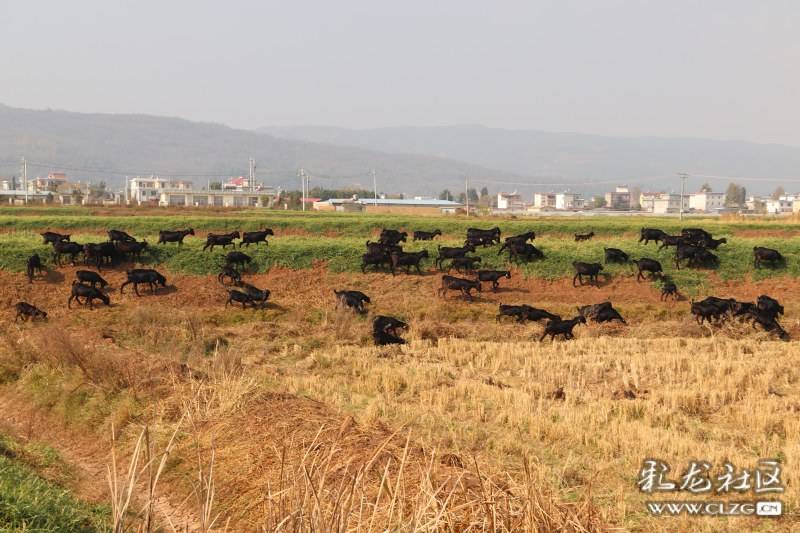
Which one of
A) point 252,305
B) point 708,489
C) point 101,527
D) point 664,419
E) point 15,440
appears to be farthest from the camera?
point 252,305

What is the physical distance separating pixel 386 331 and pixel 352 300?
3.90m

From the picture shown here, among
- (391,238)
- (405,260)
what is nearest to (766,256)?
(405,260)

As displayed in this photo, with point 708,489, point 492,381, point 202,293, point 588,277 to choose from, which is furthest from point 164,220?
point 708,489

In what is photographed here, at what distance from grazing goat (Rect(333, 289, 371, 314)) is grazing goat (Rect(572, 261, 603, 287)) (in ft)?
33.7

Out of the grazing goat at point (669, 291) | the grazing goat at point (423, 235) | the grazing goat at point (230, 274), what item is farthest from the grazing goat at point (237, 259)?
the grazing goat at point (669, 291)

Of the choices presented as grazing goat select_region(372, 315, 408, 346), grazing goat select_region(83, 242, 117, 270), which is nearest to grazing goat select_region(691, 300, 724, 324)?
grazing goat select_region(372, 315, 408, 346)

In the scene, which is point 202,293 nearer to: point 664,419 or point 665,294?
point 665,294

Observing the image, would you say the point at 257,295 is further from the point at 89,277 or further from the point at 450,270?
the point at 450,270

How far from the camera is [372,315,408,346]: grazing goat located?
80.6ft

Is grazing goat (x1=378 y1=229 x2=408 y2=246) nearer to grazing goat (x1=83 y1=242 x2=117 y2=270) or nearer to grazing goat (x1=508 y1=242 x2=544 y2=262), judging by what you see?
grazing goat (x1=508 y1=242 x2=544 y2=262)

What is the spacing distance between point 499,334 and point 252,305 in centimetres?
978

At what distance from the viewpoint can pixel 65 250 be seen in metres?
34.2

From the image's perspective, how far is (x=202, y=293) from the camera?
105 ft

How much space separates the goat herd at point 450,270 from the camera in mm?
27281
